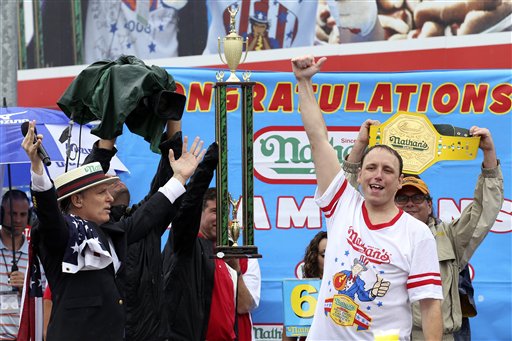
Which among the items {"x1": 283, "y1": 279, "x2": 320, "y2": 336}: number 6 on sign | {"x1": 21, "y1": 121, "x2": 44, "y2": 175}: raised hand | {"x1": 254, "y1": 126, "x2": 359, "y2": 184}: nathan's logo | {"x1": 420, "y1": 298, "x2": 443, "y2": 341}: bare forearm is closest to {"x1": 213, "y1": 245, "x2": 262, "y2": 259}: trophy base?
{"x1": 420, "y1": 298, "x2": 443, "y2": 341}: bare forearm

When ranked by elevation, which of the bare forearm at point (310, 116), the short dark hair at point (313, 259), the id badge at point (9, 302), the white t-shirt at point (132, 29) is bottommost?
the id badge at point (9, 302)

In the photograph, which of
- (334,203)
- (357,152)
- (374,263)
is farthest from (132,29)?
(374,263)

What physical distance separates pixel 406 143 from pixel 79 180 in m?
2.10

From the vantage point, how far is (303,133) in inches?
340

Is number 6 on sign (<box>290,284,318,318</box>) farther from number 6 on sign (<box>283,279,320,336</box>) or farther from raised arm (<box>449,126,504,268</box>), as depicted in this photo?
raised arm (<box>449,126,504,268</box>)

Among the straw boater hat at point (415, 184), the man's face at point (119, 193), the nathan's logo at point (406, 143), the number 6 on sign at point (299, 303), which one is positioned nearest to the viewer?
the nathan's logo at point (406, 143)

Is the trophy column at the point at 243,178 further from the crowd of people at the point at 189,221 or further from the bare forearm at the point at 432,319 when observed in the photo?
the bare forearm at the point at 432,319

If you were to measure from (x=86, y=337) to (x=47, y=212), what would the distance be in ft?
2.09

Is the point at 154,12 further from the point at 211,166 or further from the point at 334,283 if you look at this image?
the point at 334,283

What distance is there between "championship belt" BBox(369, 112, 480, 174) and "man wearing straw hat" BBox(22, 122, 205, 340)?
1.46 m

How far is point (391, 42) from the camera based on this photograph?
1205 cm

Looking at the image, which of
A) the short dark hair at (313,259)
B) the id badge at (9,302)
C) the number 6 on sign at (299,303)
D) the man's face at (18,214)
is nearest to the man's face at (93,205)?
the number 6 on sign at (299,303)

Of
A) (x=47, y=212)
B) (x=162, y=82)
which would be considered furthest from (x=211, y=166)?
(x=47, y=212)

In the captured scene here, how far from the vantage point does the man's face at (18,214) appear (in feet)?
31.2
